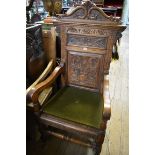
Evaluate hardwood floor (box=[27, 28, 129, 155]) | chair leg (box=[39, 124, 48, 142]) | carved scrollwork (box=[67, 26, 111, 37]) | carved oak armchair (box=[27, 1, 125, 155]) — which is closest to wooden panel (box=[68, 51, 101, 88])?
carved oak armchair (box=[27, 1, 125, 155])

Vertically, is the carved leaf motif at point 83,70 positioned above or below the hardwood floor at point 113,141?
above

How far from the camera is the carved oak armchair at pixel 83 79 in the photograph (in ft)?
3.67

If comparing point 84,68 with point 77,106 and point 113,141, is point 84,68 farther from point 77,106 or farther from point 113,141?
point 113,141

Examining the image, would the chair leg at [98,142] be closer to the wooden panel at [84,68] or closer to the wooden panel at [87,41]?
the wooden panel at [84,68]

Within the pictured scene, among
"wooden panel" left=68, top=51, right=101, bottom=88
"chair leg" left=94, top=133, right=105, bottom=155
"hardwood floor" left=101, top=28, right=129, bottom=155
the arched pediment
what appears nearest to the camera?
"chair leg" left=94, top=133, right=105, bottom=155

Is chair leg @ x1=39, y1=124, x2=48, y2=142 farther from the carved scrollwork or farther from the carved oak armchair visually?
the carved scrollwork

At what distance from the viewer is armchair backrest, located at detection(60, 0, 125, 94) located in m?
1.23

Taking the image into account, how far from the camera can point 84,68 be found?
139 centimetres

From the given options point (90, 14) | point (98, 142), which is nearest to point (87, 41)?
point (90, 14)

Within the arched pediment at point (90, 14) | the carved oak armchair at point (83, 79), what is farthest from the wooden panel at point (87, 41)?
the arched pediment at point (90, 14)

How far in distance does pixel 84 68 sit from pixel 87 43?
0.20 metres

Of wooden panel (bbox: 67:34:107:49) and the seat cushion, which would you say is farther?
wooden panel (bbox: 67:34:107:49)
